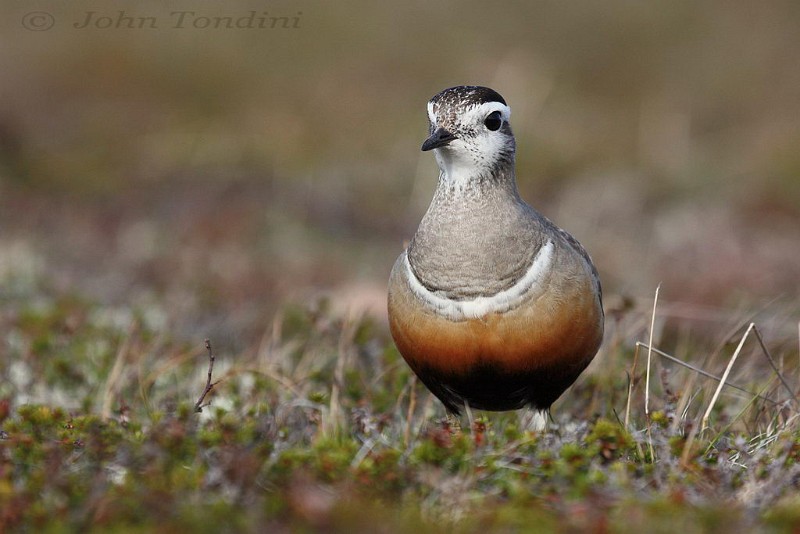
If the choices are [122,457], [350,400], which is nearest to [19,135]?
[350,400]

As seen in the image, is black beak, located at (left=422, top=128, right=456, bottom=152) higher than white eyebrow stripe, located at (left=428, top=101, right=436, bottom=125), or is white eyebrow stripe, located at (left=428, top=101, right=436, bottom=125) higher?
white eyebrow stripe, located at (left=428, top=101, right=436, bottom=125)

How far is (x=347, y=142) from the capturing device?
16.9 metres

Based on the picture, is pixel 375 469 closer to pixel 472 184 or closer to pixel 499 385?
pixel 499 385

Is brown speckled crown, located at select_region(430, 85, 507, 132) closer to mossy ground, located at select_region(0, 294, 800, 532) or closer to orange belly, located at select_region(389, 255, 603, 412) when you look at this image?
orange belly, located at select_region(389, 255, 603, 412)

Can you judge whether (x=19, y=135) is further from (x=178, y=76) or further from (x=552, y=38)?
(x=552, y=38)

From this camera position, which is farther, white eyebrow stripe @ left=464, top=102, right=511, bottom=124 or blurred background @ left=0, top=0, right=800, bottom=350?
blurred background @ left=0, top=0, right=800, bottom=350

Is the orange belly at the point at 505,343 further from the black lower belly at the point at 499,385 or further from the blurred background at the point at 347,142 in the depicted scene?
the blurred background at the point at 347,142

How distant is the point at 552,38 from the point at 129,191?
8.87m

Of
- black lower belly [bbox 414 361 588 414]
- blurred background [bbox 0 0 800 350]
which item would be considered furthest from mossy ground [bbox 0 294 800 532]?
blurred background [bbox 0 0 800 350]

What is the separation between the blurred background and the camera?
11.7 meters

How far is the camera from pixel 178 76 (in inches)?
736

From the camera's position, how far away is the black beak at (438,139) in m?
5.54

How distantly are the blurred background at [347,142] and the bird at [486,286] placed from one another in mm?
3540

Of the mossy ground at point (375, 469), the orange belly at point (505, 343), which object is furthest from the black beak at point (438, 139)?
the mossy ground at point (375, 469)
